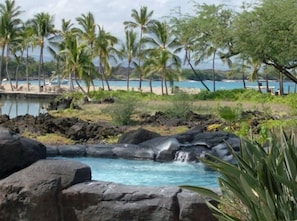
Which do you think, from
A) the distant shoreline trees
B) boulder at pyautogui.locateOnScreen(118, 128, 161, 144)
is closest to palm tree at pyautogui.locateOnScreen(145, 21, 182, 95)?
the distant shoreline trees

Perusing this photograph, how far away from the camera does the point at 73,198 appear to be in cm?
715

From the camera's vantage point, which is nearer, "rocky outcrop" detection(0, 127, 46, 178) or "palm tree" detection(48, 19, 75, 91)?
"rocky outcrop" detection(0, 127, 46, 178)

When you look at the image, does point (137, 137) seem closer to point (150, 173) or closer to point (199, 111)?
point (150, 173)

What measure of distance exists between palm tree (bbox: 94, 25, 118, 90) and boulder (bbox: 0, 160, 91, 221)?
44.2 metres

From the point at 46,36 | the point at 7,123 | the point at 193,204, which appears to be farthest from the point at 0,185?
the point at 46,36

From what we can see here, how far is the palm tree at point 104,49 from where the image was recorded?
5131 cm

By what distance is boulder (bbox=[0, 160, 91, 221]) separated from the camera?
7.12m

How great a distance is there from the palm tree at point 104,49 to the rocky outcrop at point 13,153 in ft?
140

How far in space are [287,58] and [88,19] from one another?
1172 inches

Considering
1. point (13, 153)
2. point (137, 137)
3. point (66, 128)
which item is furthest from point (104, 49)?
point (13, 153)

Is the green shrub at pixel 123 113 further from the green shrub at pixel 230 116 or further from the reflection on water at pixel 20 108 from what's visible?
the reflection on water at pixel 20 108

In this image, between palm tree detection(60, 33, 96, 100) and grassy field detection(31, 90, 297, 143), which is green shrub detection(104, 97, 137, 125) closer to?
grassy field detection(31, 90, 297, 143)

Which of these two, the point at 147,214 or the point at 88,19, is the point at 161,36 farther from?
the point at 147,214

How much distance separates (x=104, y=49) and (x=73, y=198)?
44.6 m
